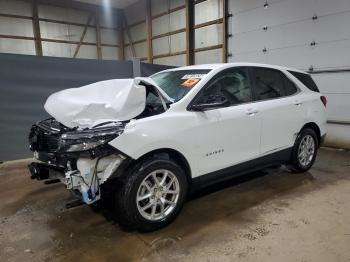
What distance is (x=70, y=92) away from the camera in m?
2.97

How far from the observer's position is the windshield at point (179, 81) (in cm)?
286

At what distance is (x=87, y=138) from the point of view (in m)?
2.20

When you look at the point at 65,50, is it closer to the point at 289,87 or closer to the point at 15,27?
the point at 15,27

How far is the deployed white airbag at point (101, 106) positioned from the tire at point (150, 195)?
0.50 metres

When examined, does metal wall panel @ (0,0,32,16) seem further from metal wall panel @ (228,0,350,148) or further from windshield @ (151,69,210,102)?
windshield @ (151,69,210,102)

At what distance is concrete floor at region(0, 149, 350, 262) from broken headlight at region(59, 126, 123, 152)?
32.9 inches

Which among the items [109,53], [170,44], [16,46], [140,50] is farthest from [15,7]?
[170,44]

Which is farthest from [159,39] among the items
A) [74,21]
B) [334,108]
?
[334,108]

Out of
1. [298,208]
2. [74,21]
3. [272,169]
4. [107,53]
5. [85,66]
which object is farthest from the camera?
[107,53]

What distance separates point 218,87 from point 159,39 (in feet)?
30.1

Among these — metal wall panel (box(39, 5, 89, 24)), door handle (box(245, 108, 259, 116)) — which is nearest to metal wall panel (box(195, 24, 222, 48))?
door handle (box(245, 108, 259, 116))

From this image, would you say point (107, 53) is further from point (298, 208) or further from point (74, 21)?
point (298, 208)

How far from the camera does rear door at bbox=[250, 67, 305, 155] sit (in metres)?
3.27

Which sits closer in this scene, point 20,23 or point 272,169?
point 272,169
